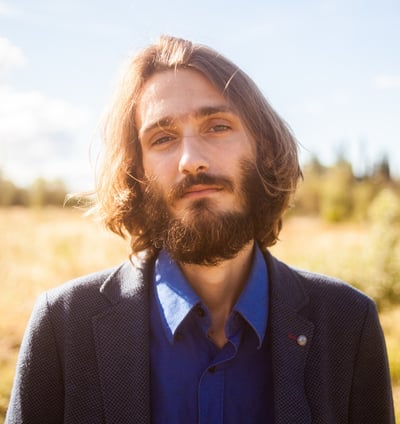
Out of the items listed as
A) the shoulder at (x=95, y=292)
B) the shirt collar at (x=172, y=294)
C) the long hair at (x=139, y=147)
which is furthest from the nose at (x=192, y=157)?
the shoulder at (x=95, y=292)

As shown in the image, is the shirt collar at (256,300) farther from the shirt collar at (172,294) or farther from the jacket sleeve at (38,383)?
the jacket sleeve at (38,383)

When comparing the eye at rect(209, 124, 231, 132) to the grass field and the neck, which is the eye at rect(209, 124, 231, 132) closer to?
the neck

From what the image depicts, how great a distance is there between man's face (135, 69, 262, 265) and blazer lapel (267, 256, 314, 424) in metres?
0.34

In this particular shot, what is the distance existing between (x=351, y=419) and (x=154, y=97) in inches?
80.1

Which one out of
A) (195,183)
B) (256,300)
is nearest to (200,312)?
(256,300)

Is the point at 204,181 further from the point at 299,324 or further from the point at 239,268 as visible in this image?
the point at 299,324

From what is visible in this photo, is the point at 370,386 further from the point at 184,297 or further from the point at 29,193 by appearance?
the point at 29,193

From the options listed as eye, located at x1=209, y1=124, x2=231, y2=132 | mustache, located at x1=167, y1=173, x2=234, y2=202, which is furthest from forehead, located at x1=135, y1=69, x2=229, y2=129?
mustache, located at x1=167, y1=173, x2=234, y2=202

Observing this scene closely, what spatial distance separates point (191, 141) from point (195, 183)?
0.82ft

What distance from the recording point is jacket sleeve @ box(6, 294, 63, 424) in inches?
78.4

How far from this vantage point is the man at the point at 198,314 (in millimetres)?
1976

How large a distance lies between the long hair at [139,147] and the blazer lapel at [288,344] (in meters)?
0.48

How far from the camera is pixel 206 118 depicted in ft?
7.49

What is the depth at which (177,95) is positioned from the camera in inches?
91.6
